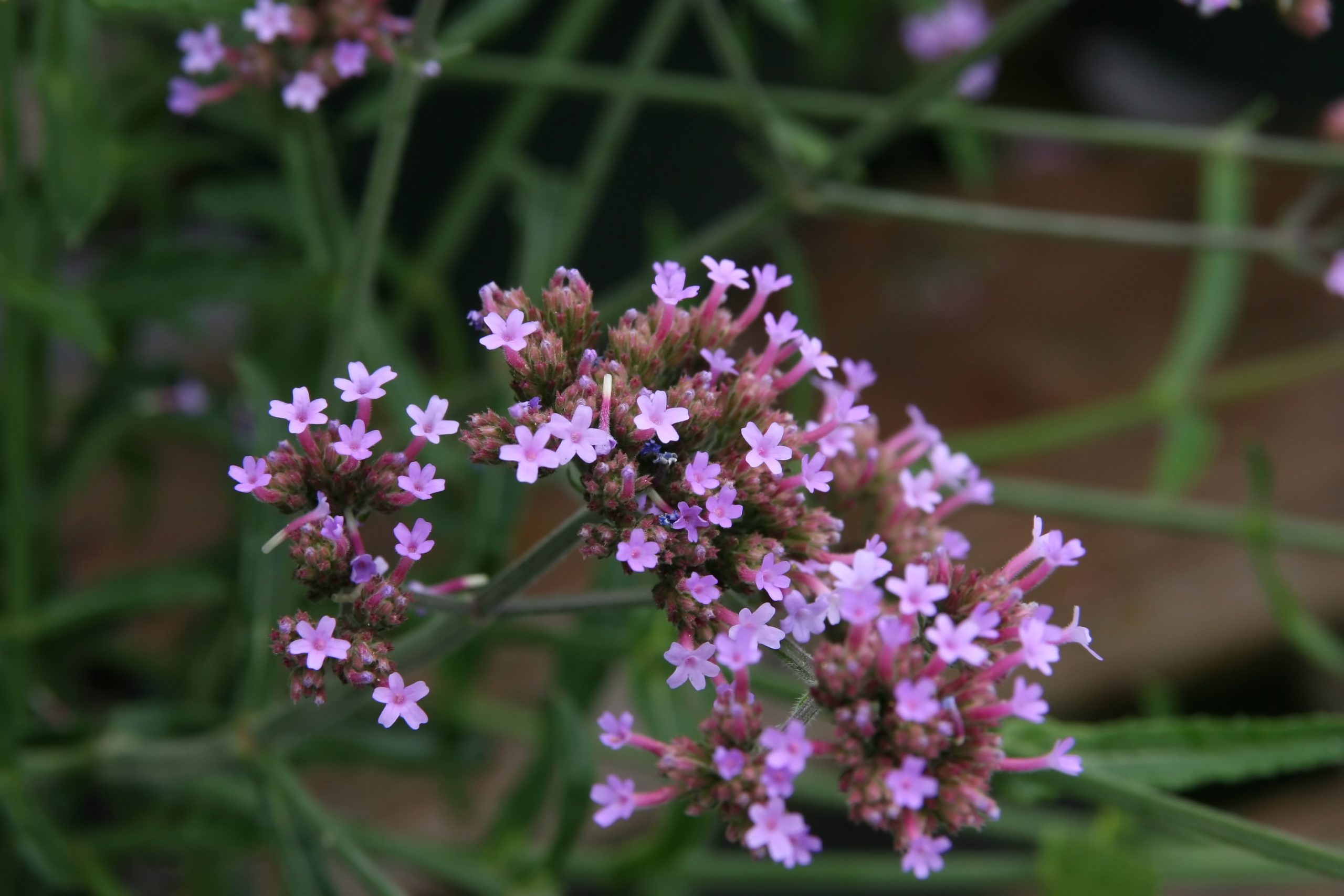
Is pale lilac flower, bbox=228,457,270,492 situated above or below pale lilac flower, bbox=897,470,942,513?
below

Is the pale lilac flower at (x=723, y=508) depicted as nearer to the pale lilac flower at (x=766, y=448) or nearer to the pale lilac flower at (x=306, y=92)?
the pale lilac flower at (x=766, y=448)

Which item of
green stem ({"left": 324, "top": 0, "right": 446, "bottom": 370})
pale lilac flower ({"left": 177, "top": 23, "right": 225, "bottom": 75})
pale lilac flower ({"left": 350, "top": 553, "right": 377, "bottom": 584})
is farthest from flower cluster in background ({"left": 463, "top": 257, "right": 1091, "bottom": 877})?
pale lilac flower ({"left": 177, "top": 23, "right": 225, "bottom": 75})

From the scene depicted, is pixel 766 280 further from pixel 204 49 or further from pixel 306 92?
pixel 204 49

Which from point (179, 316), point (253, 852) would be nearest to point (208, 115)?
point (179, 316)

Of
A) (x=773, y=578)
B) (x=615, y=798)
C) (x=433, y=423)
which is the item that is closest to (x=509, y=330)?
(x=433, y=423)

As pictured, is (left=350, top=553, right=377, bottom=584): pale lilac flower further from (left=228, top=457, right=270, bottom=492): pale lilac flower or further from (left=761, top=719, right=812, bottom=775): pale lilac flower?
(left=761, top=719, right=812, bottom=775): pale lilac flower

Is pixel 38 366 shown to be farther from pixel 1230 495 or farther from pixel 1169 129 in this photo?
pixel 1230 495
